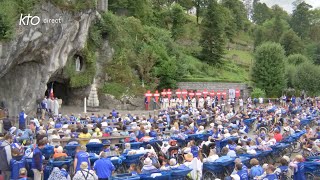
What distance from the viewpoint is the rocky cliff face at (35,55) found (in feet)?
80.3

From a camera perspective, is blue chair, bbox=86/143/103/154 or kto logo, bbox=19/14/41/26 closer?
blue chair, bbox=86/143/103/154

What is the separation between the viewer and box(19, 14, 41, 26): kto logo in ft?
80.1

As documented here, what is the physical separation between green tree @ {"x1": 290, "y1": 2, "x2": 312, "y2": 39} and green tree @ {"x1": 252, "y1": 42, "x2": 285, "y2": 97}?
153 feet

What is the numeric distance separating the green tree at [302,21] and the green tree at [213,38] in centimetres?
4445

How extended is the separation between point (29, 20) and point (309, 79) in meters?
40.7

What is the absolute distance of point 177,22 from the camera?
Answer: 62.3m

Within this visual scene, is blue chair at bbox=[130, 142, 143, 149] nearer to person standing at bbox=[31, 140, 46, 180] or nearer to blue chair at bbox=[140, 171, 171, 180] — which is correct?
blue chair at bbox=[140, 171, 171, 180]

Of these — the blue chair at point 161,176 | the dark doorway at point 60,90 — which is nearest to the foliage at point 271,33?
the dark doorway at point 60,90

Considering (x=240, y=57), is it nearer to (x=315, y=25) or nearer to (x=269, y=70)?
(x=269, y=70)

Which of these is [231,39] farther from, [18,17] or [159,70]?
[18,17]

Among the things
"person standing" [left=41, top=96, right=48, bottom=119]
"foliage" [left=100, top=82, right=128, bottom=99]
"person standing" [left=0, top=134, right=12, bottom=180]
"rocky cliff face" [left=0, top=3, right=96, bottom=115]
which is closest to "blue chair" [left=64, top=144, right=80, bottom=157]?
"person standing" [left=0, top=134, right=12, bottom=180]

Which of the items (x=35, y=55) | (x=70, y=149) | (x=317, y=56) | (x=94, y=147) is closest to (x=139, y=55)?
(x=35, y=55)

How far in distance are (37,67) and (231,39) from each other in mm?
58755

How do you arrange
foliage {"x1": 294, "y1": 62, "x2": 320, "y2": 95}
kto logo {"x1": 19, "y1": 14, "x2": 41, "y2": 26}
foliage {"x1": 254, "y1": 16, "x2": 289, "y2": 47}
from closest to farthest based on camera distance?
kto logo {"x1": 19, "y1": 14, "x2": 41, "y2": 26}
foliage {"x1": 294, "y1": 62, "x2": 320, "y2": 95}
foliage {"x1": 254, "y1": 16, "x2": 289, "y2": 47}
